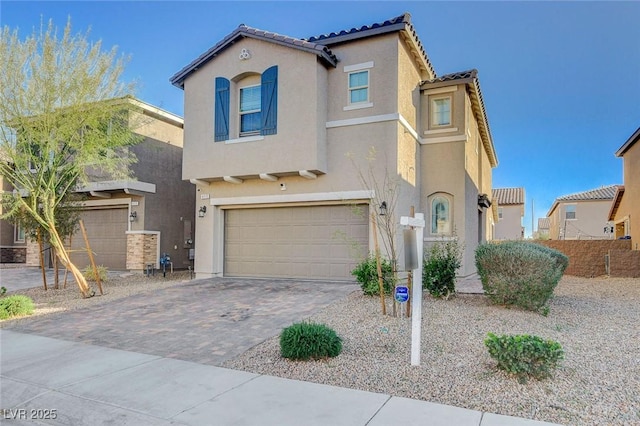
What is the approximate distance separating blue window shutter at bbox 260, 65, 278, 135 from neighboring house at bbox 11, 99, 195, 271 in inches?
227

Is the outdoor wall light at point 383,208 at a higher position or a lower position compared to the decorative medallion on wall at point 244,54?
lower

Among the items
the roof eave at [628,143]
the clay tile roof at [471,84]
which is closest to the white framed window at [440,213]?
the clay tile roof at [471,84]

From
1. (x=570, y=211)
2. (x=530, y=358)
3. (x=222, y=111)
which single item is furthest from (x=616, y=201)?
(x=530, y=358)

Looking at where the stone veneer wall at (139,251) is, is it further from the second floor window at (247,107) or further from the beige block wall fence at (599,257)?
the beige block wall fence at (599,257)

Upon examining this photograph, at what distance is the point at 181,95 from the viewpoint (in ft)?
51.0

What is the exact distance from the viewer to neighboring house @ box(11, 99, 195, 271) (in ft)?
54.4

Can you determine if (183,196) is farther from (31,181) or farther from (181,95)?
(31,181)

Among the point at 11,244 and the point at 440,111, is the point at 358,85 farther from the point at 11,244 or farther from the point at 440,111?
the point at 11,244

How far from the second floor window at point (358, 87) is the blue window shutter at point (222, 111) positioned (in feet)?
13.0

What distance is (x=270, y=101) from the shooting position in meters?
13.0

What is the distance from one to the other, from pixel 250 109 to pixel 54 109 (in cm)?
534

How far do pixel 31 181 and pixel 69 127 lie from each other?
2016mm

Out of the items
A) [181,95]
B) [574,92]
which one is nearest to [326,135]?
[181,95]

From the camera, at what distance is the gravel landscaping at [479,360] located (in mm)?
4258
